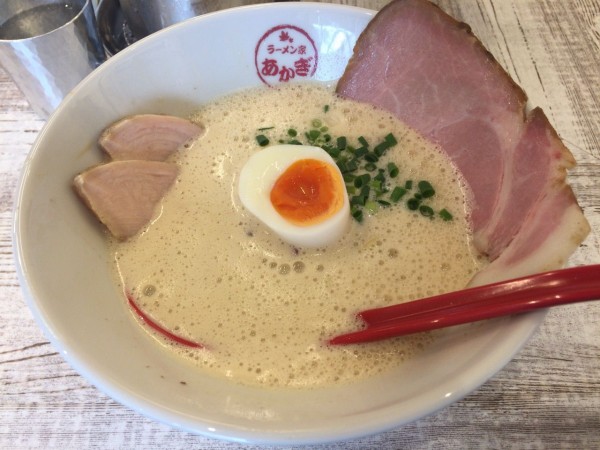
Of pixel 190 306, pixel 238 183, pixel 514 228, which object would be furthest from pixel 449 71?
pixel 190 306

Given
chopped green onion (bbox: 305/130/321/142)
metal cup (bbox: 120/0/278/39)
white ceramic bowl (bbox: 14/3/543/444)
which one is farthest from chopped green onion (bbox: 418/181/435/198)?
metal cup (bbox: 120/0/278/39)

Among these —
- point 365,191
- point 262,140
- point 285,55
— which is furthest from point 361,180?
point 285,55

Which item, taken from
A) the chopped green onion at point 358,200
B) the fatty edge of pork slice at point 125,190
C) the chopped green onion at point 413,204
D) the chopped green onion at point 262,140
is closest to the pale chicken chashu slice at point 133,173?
the fatty edge of pork slice at point 125,190

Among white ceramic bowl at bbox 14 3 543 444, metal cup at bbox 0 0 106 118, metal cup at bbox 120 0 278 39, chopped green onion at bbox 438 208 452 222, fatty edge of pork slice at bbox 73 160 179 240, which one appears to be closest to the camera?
white ceramic bowl at bbox 14 3 543 444

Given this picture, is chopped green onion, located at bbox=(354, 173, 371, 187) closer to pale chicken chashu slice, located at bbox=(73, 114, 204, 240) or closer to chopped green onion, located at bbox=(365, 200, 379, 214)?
chopped green onion, located at bbox=(365, 200, 379, 214)

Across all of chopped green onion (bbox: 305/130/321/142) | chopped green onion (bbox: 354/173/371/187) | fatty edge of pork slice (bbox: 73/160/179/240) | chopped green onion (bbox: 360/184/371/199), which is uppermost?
fatty edge of pork slice (bbox: 73/160/179/240)

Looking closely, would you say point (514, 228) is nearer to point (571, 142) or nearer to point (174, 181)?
point (571, 142)

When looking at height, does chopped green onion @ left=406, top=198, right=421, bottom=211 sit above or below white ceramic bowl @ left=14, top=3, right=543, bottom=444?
below

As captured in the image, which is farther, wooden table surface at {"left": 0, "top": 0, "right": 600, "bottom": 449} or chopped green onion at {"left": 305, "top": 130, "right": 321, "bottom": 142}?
chopped green onion at {"left": 305, "top": 130, "right": 321, "bottom": 142}
